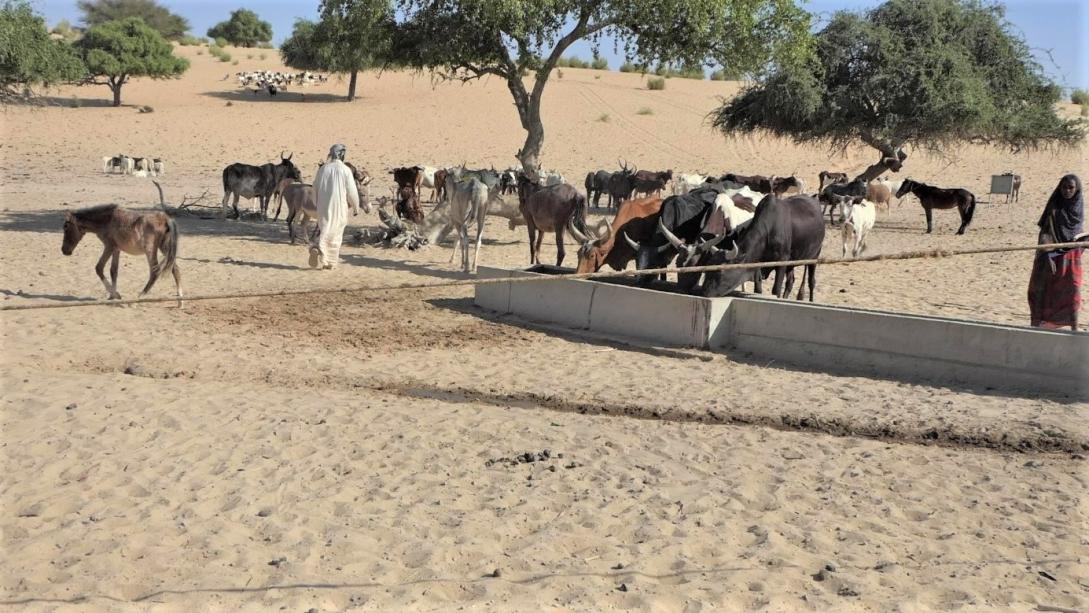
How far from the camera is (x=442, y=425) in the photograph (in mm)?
8078

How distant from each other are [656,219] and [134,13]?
7981 cm

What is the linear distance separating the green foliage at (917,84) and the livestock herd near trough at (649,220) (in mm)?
3019

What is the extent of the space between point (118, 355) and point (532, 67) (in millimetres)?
12643

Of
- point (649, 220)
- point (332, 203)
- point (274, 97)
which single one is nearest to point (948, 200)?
point (649, 220)

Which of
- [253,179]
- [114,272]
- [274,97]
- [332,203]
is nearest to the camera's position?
[114,272]

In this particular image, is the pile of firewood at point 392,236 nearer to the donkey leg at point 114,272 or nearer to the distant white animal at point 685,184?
the donkey leg at point 114,272

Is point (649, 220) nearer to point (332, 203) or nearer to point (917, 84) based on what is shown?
point (332, 203)

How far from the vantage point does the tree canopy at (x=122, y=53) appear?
174ft

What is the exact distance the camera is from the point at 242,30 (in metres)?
91.9

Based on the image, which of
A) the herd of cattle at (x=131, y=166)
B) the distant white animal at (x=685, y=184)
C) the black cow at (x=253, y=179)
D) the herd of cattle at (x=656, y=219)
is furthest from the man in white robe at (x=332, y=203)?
the herd of cattle at (x=131, y=166)

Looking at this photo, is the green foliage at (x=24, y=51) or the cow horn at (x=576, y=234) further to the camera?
the green foliage at (x=24, y=51)

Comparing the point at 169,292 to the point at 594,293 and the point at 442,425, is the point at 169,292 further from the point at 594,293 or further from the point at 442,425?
the point at 442,425

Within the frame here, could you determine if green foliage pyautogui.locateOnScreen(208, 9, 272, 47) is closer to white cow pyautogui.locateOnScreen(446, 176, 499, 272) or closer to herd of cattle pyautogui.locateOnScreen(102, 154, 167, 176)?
herd of cattle pyautogui.locateOnScreen(102, 154, 167, 176)

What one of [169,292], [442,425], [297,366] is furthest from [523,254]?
[442,425]
